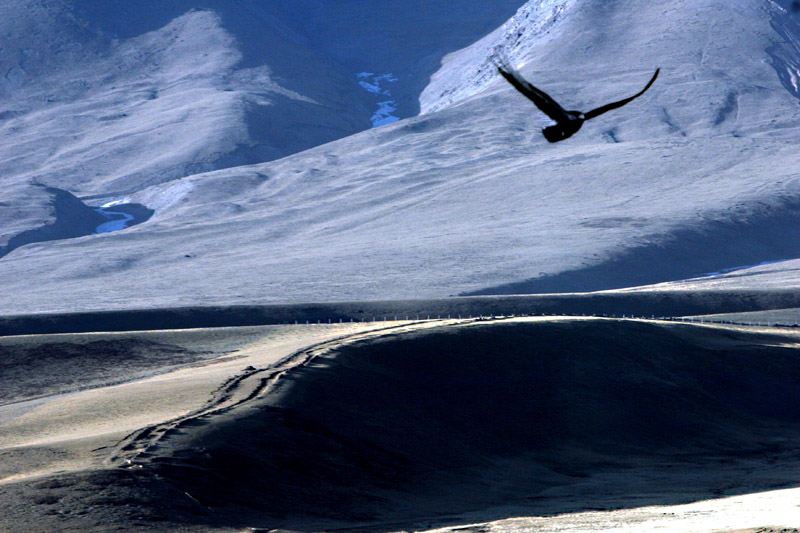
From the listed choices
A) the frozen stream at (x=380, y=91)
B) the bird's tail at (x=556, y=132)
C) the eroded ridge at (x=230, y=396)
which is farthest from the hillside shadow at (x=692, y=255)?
the frozen stream at (x=380, y=91)

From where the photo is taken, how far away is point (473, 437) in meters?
29.8

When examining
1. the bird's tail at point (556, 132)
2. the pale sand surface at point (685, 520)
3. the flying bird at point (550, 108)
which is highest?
the flying bird at point (550, 108)

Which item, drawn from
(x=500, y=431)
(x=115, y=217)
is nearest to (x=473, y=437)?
(x=500, y=431)

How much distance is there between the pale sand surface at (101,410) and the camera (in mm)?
22484

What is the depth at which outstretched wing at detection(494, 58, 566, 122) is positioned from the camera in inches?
303

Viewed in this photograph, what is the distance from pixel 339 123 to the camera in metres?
161

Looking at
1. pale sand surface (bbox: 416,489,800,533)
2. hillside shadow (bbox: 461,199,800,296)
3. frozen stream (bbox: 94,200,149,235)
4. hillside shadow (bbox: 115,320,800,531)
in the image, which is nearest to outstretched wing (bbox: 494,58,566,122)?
pale sand surface (bbox: 416,489,800,533)

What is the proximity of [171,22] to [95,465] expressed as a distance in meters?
165

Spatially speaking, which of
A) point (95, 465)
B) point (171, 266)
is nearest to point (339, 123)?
point (171, 266)

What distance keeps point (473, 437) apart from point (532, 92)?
74.9 feet

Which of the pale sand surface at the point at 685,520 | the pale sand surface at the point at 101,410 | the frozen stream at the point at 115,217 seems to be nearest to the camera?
the pale sand surface at the point at 685,520

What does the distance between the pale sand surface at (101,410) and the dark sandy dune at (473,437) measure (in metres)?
1.38

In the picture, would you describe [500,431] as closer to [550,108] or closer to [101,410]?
[101,410]

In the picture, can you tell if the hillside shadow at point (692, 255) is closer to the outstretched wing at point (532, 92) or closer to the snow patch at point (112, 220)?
the snow patch at point (112, 220)
